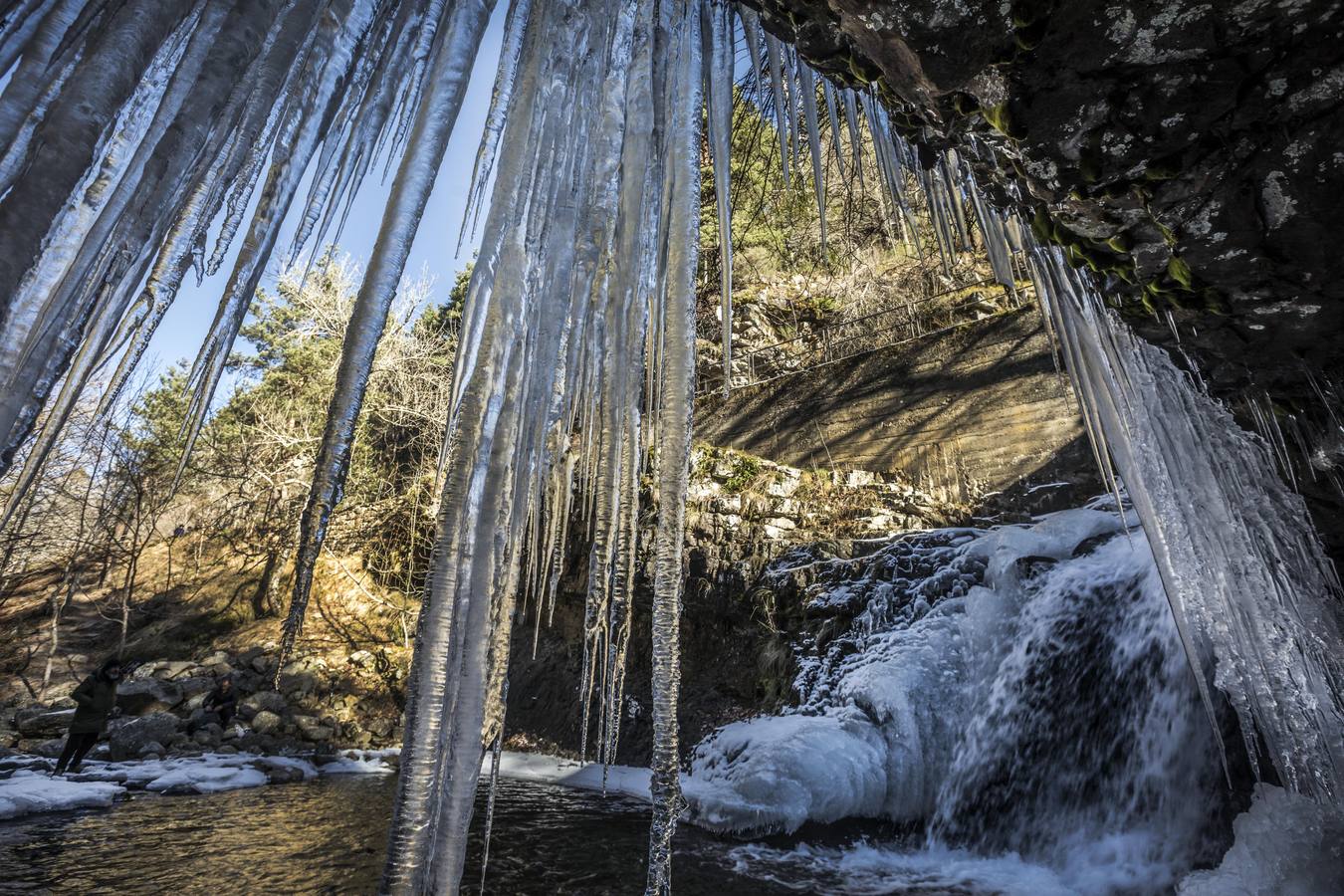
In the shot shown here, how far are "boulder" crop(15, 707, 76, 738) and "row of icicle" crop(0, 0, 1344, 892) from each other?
10941 millimetres

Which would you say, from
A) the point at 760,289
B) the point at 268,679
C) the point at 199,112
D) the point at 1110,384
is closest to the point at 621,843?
the point at 1110,384

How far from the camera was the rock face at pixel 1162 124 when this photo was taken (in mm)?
1343

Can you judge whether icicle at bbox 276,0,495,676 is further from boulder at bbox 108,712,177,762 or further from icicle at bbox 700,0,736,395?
boulder at bbox 108,712,177,762

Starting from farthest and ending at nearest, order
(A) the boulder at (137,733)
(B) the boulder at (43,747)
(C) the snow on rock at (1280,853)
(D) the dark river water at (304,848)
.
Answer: (A) the boulder at (137,733), (B) the boulder at (43,747), (D) the dark river water at (304,848), (C) the snow on rock at (1280,853)

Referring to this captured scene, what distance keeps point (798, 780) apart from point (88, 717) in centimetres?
803

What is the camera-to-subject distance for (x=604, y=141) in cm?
199

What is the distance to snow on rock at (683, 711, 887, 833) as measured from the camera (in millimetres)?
5688

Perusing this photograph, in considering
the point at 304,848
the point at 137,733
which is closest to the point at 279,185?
the point at 304,848

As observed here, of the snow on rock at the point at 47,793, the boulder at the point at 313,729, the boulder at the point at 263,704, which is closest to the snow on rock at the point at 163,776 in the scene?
the snow on rock at the point at 47,793

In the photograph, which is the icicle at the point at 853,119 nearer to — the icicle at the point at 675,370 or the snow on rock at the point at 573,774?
the icicle at the point at 675,370

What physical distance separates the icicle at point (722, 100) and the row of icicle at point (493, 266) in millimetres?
11

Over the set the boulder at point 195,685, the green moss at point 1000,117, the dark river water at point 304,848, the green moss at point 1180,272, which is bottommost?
the dark river water at point 304,848

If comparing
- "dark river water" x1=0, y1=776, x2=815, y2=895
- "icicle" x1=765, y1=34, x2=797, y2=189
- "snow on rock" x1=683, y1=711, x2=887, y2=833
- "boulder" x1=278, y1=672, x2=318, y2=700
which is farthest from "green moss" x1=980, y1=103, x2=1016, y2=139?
"boulder" x1=278, y1=672, x2=318, y2=700

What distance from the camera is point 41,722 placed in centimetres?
891
